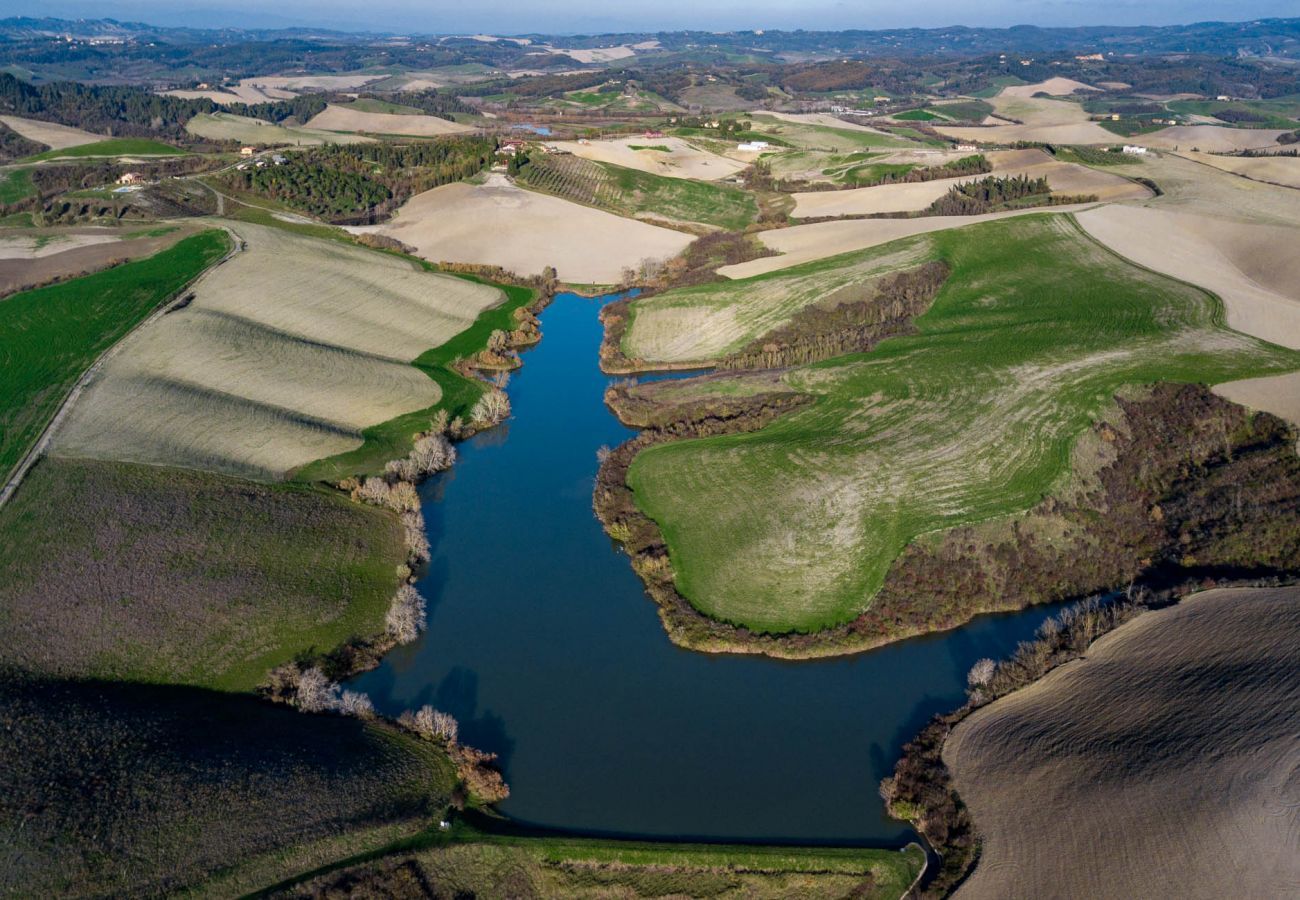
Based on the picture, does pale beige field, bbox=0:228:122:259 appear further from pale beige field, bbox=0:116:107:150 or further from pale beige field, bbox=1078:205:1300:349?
pale beige field, bbox=1078:205:1300:349

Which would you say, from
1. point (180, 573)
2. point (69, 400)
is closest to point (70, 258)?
point (69, 400)

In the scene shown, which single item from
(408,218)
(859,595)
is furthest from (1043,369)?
(408,218)

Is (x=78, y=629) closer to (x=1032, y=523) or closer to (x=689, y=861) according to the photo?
(x=689, y=861)

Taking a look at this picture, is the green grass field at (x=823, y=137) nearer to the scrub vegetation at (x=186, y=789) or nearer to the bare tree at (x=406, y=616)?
the bare tree at (x=406, y=616)

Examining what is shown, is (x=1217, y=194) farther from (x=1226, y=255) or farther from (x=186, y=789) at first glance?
(x=186, y=789)

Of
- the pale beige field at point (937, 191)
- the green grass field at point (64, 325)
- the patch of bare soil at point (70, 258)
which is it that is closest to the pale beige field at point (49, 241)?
the patch of bare soil at point (70, 258)

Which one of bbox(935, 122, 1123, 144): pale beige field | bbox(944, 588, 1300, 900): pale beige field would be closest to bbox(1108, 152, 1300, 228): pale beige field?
bbox(935, 122, 1123, 144): pale beige field
